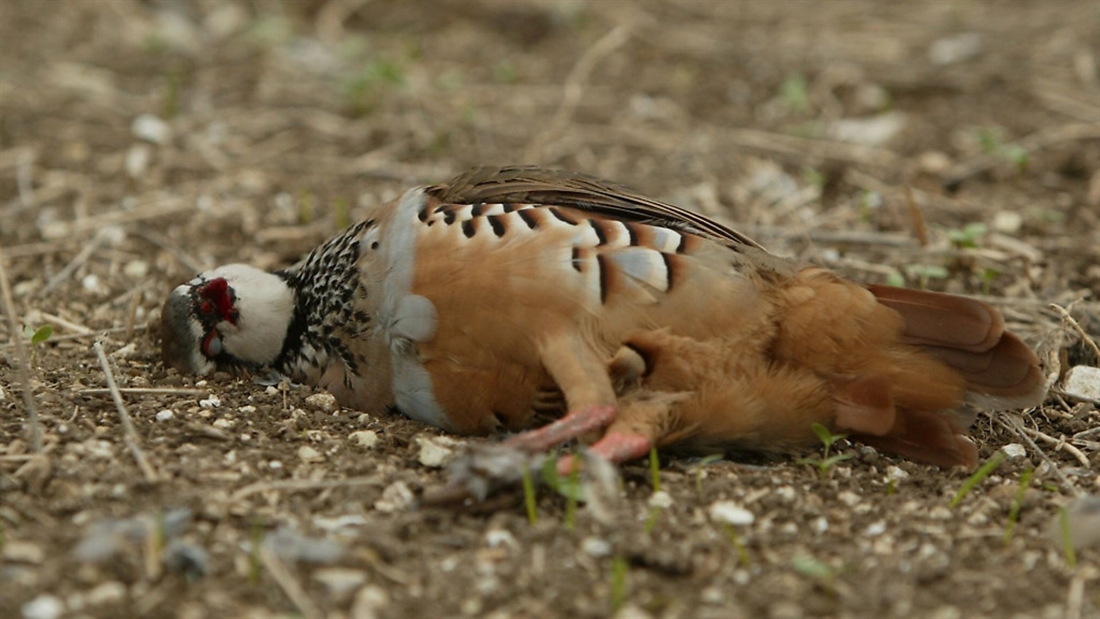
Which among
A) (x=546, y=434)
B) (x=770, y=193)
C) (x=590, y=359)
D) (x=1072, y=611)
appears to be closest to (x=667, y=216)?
(x=590, y=359)

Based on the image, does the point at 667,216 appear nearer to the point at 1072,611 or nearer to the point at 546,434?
the point at 546,434

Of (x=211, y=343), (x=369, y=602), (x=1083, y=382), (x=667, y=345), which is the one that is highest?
(x=667, y=345)

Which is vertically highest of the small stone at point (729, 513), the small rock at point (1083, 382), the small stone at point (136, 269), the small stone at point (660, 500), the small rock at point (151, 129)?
the small rock at point (151, 129)

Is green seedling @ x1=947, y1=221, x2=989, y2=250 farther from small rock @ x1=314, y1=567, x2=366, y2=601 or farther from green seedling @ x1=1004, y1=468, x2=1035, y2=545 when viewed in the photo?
small rock @ x1=314, y1=567, x2=366, y2=601

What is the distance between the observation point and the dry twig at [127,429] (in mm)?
3024

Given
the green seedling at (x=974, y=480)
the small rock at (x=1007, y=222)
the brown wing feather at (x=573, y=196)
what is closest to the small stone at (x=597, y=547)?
the green seedling at (x=974, y=480)

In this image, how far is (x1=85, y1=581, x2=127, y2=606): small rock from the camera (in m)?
2.58

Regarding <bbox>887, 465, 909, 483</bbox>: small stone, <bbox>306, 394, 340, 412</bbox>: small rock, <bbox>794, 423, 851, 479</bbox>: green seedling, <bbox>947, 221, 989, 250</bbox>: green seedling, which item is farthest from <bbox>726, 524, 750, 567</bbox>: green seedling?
<bbox>947, 221, 989, 250</bbox>: green seedling

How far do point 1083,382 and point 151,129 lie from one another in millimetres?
4359

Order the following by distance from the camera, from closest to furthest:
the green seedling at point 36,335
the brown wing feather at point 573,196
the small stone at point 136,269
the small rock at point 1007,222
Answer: the brown wing feather at point 573,196 < the green seedling at point 36,335 < the small stone at point 136,269 < the small rock at point 1007,222

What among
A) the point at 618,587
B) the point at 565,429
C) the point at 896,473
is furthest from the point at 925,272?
the point at 618,587

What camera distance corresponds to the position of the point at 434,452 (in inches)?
128

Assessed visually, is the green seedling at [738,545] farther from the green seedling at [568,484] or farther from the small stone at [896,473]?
the small stone at [896,473]

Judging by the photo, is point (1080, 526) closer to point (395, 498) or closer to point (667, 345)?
point (667, 345)
